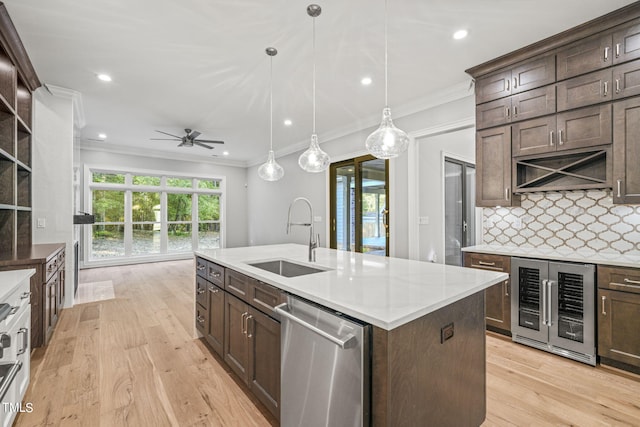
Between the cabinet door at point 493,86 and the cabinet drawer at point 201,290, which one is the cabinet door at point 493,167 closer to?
the cabinet door at point 493,86

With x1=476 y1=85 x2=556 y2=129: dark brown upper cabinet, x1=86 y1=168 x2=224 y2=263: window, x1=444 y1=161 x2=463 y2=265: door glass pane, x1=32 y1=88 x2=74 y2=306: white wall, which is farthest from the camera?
x1=86 y1=168 x2=224 y2=263: window

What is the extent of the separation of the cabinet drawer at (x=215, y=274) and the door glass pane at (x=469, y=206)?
4611 millimetres

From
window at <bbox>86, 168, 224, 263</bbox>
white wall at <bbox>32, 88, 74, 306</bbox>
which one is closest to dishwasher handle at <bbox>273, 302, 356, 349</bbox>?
white wall at <bbox>32, 88, 74, 306</bbox>

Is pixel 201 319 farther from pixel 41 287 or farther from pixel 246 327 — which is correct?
pixel 41 287

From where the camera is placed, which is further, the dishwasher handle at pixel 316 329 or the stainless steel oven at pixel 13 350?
the stainless steel oven at pixel 13 350

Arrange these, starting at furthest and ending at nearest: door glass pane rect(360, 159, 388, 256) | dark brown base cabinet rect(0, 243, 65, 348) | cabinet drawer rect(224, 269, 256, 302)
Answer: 1. door glass pane rect(360, 159, 388, 256)
2. dark brown base cabinet rect(0, 243, 65, 348)
3. cabinet drawer rect(224, 269, 256, 302)

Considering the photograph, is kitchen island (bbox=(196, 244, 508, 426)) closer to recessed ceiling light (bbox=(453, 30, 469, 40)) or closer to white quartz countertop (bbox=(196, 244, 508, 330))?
white quartz countertop (bbox=(196, 244, 508, 330))

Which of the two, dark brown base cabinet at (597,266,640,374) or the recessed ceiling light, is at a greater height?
the recessed ceiling light

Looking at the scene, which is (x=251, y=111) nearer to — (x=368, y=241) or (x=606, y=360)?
(x=368, y=241)

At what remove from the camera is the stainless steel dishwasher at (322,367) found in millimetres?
1171

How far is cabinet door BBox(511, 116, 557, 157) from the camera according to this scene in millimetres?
2721

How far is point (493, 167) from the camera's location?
311cm

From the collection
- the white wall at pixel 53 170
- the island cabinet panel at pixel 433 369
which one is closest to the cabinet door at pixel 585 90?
the island cabinet panel at pixel 433 369

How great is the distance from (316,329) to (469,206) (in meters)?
5.10
